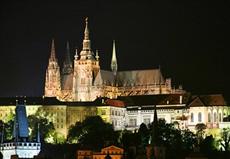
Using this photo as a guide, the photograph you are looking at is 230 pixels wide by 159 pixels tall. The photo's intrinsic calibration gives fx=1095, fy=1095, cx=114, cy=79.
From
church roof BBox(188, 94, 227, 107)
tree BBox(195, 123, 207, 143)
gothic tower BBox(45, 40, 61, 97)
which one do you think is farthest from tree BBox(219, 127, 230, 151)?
gothic tower BBox(45, 40, 61, 97)

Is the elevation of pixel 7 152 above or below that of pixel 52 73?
below

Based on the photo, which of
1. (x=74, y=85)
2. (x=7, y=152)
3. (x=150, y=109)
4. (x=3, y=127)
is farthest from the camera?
(x=74, y=85)

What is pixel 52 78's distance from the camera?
13275cm

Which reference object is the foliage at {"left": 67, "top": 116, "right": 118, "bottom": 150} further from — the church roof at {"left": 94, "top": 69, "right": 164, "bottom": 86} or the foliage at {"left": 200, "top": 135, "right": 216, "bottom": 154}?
the church roof at {"left": 94, "top": 69, "right": 164, "bottom": 86}

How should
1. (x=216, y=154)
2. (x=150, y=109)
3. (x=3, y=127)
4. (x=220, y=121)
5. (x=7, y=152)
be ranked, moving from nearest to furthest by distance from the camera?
1. (x=216, y=154)
2. (x=7, y=152)
3. (x=3, y=127)
4. (x=220, y=121)
5. (x=150, y=109)

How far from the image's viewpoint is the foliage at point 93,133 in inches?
3625

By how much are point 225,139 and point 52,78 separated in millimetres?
35775

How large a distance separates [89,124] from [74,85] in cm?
2182

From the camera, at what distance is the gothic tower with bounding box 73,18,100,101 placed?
128 meters

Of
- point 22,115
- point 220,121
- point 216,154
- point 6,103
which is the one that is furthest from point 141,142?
point 6,103

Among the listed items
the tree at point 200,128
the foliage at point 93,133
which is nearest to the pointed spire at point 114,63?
the foliage at point 93,133

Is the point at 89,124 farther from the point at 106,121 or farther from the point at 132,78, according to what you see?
the point at 132,78

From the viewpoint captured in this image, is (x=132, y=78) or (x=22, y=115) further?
(x=132, y=78)

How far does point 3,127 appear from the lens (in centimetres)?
10306
